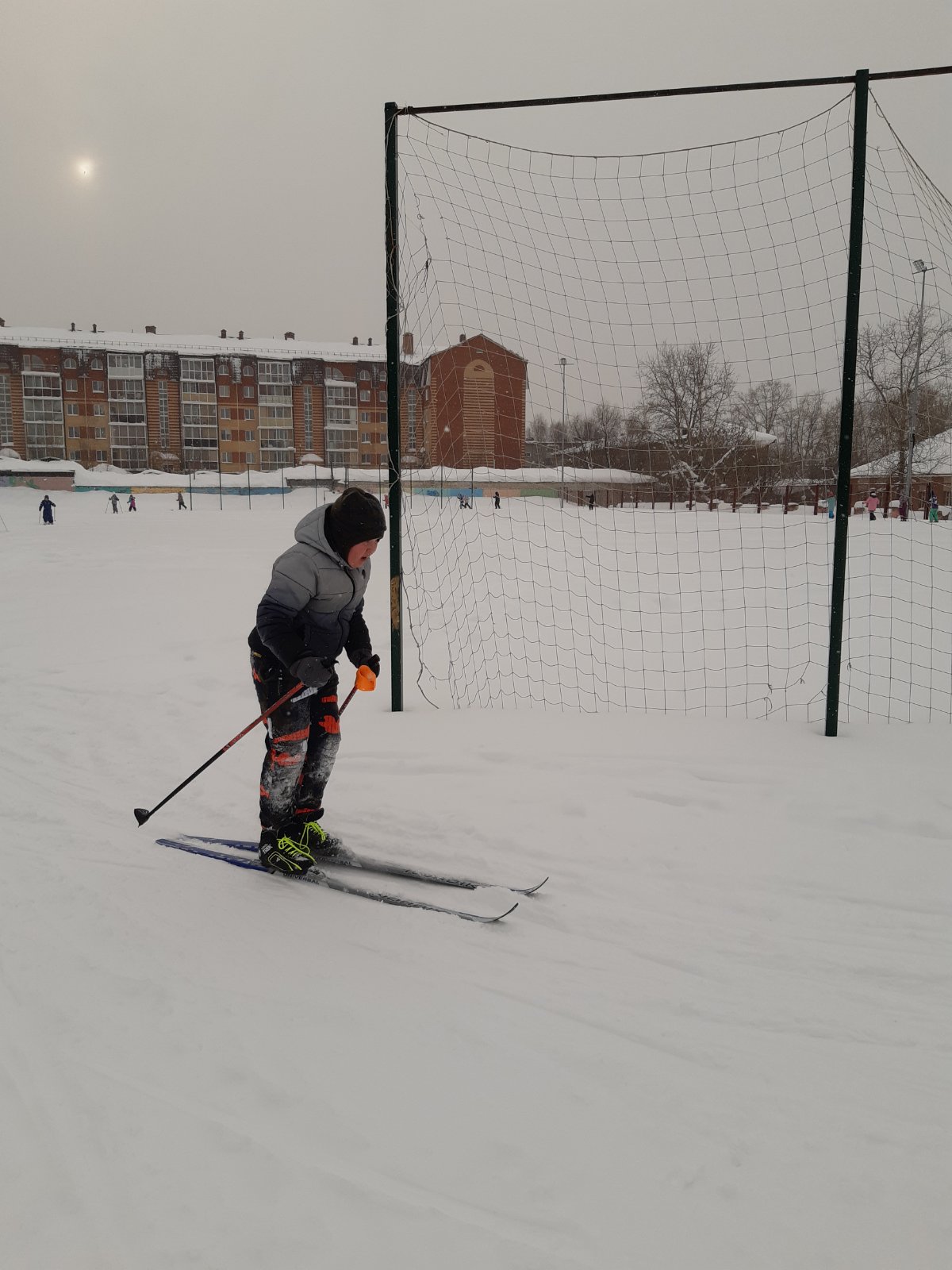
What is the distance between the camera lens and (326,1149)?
2.04m

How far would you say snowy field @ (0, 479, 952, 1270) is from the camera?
1.85 meters

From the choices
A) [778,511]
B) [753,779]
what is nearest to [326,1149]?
[753,779]

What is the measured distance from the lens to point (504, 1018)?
2.63 m

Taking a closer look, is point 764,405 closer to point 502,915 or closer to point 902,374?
point 902,374

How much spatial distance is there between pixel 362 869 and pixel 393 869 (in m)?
0.18

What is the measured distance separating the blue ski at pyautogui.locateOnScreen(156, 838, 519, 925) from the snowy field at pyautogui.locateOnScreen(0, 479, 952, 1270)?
0.06m

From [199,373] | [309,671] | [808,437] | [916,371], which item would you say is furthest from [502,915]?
[199,373]

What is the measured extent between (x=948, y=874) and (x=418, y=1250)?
2923 millimetres

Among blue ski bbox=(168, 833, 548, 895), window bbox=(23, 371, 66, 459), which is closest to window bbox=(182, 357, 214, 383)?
window bbox=(23, 371, 66, 459)

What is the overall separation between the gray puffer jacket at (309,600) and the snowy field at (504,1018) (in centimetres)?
109

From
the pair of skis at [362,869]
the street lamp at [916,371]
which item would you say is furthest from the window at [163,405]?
the pair of skis at [362,869]

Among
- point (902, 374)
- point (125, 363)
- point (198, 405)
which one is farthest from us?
point (198, 405)

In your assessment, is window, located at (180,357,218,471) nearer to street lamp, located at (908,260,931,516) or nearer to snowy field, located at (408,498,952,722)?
snowy field, located at (408,498,952,722)

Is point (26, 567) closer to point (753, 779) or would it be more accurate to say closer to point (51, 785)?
point (51, 785)
